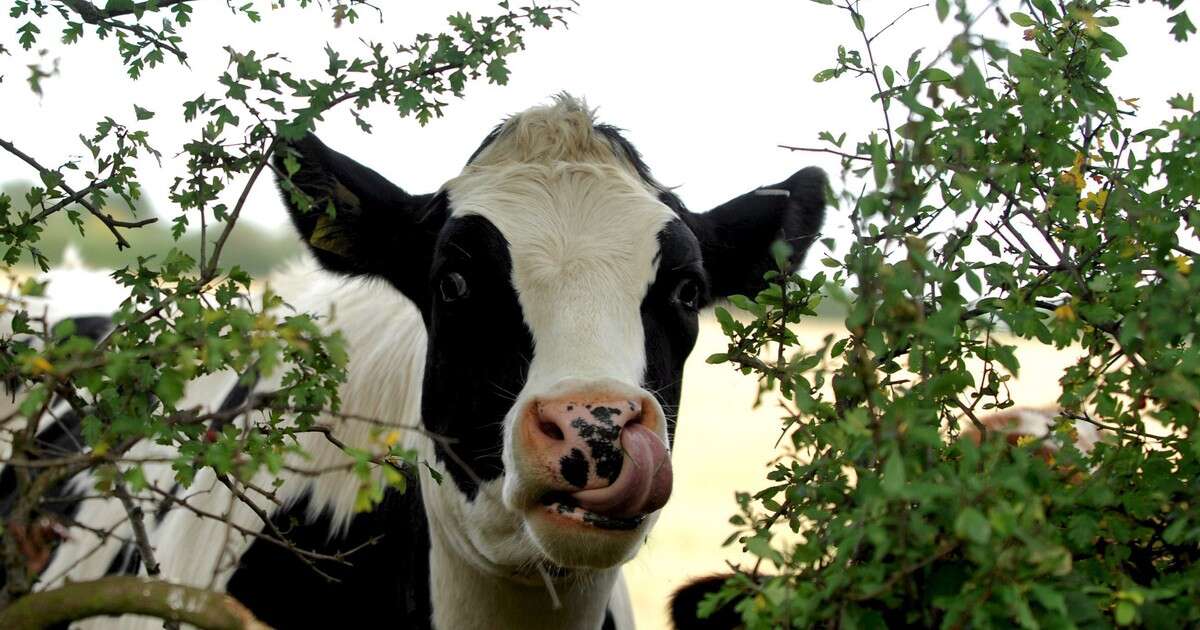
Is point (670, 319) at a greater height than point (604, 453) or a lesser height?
greater

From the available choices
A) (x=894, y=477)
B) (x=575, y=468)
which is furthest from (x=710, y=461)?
(x=894, y=477)

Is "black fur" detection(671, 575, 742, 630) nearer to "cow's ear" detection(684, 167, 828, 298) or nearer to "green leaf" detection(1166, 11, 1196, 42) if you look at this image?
"cow's ear" detection(684, 167, 828, 298)

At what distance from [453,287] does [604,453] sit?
0.89 m

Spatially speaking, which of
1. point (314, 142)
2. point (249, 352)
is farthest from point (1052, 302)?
point (314, 142)

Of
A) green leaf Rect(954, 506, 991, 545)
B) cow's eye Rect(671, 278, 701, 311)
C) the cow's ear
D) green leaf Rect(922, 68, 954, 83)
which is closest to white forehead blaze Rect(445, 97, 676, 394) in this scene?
cow's eye Rect(671, 278, 701, 311)

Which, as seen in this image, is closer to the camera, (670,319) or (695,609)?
(670,319)

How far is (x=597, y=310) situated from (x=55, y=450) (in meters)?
1.34

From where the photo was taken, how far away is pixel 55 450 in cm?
227

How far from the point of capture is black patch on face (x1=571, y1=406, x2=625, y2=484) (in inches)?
106

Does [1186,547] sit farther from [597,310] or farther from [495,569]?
[495,569]

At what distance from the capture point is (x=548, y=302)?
317 cm

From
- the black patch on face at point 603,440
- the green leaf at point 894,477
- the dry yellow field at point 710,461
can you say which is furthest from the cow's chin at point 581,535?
the dry yellow field at point 710,461

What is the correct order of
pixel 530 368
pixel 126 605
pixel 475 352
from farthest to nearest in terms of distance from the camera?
pixel 475 352 → pixel 530 368 → pixel 126 605

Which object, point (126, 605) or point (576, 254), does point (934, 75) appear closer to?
point (576, 254)
